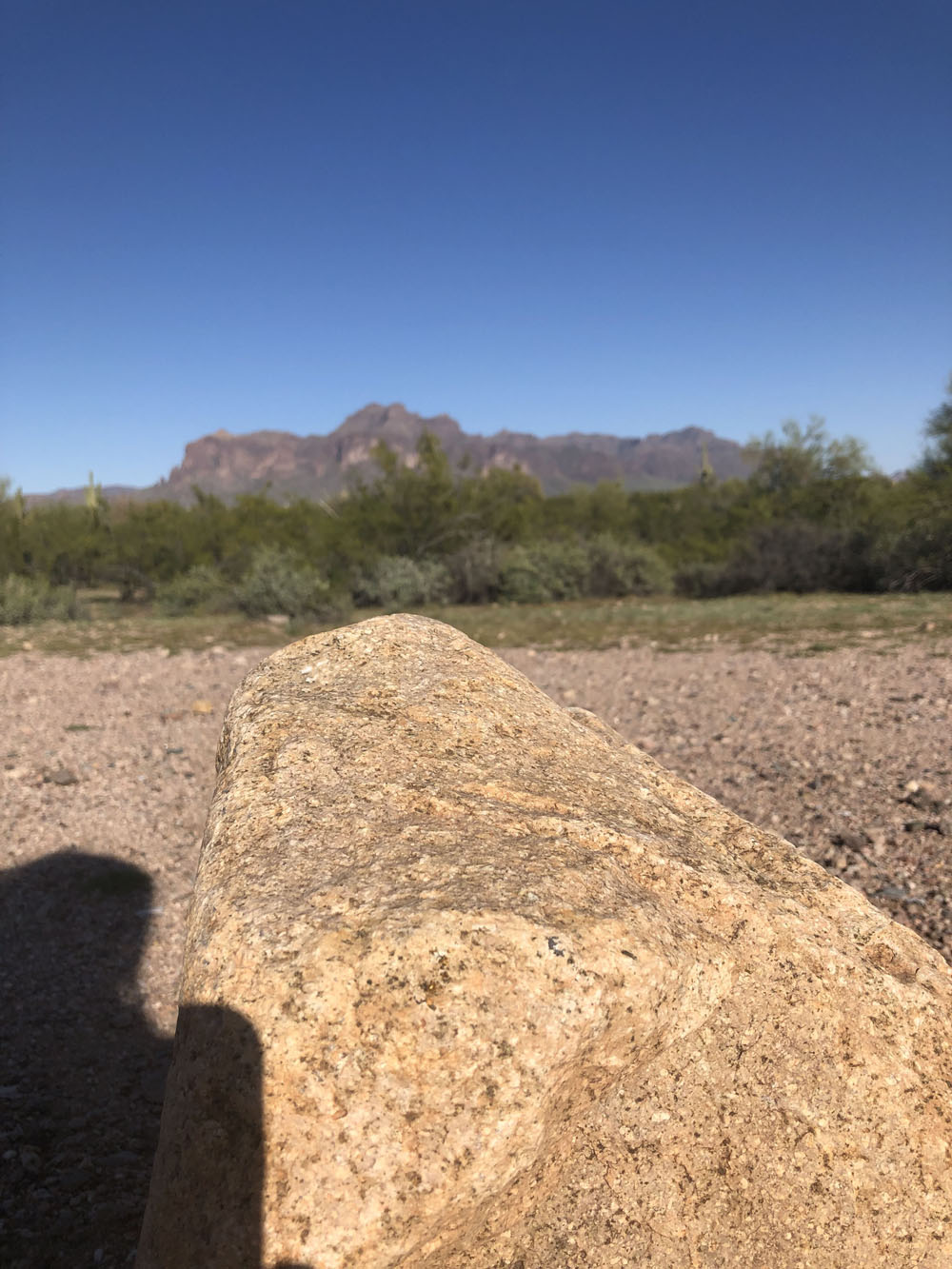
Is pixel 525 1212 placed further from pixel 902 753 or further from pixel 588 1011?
pixel 902 753

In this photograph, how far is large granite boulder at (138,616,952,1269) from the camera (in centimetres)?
147

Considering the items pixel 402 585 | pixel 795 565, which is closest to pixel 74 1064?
pixel 402 585

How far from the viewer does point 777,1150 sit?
1824mm

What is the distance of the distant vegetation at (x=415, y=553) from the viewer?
20.2 meters

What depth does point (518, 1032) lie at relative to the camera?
4.93 ft

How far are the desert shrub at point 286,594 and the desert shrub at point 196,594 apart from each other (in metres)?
0.60

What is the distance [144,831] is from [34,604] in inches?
580

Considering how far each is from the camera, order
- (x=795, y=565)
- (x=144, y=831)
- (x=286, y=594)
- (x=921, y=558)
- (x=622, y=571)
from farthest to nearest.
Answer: (x=622, y=571) < (x=795, y=565) < (x=921, y=558) < (x=286, y=594) < (x=144, y=831)

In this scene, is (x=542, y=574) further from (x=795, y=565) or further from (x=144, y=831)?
(x=144, y=831)

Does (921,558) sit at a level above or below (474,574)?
above

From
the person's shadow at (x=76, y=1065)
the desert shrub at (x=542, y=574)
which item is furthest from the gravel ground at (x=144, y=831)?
the desert shrub at (x=542, y=574)

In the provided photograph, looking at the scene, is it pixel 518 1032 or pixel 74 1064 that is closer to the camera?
pixel 518 1032

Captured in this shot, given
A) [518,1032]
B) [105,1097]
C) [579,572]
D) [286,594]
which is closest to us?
[518,1032]

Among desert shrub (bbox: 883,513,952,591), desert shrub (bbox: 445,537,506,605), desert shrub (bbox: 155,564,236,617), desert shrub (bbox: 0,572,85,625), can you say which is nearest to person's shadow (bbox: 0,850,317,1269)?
desert shrub (bbox: 0,572,85,625)
